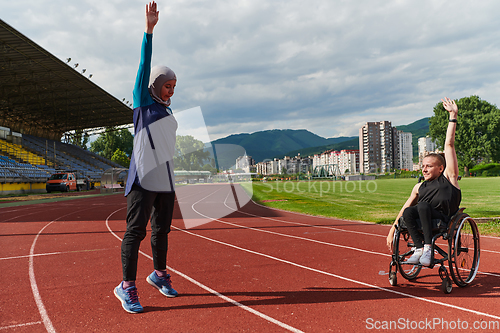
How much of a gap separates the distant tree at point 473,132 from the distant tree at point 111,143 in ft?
227

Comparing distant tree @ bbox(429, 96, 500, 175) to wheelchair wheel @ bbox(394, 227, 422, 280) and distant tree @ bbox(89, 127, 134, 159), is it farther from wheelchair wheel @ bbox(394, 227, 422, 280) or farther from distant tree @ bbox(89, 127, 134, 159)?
distant tree @ bbox(89, 127, 134, 159)

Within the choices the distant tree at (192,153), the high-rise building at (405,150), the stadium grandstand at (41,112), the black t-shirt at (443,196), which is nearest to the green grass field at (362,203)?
the black t-shirt at (443,196)

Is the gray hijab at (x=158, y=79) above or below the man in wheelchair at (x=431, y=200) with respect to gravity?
above

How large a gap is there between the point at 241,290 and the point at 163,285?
865 millimetres

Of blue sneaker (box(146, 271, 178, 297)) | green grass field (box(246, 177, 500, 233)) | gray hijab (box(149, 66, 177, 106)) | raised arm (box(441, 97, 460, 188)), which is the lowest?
green grass field (box(246, 177, 500, 233))

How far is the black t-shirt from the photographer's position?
3590 mm

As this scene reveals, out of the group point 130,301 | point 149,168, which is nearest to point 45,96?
point 149,168

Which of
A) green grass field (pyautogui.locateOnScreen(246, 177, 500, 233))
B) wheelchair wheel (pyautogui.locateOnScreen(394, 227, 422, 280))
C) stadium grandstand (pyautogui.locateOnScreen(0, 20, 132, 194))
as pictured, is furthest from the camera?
stadium grandstand (pyautogui.locateOnScreen(0, 20, 132, 194))

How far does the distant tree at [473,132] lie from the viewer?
6050 centimetres

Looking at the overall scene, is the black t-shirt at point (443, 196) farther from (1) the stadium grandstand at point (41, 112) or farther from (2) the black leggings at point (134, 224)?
(1) the stadium grandstand at point (41, 112)

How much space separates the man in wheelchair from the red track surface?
0.52 meters

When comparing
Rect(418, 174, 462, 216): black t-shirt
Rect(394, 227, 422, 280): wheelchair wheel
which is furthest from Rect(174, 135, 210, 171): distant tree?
Rect(418, 174, 462, 216): black t-shirt

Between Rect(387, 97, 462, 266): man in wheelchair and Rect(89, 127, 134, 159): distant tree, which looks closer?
Rect(387, 97, 462, 266): man in wheelchair

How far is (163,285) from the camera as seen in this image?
3.51 meters
